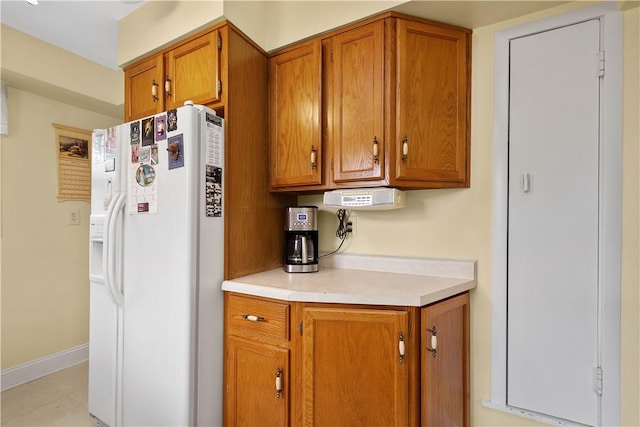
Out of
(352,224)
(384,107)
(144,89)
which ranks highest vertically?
(144,89)

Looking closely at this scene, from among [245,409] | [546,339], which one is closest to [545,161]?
[546,339]

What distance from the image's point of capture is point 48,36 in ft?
7.53

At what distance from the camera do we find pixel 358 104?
167 centimetres

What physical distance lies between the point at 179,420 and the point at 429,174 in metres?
1.64

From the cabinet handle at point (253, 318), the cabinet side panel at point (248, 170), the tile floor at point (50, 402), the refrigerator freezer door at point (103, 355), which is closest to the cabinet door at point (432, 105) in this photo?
the cabinet side panel at point (248, 170)

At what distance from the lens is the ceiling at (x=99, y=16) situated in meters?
1.52

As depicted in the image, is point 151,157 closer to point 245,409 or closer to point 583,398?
point 245,409

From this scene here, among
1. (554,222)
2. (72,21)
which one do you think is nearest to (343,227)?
(554,222)

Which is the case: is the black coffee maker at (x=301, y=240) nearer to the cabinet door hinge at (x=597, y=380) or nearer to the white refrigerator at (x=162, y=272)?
the white refrigerator at (x=162, y=272)

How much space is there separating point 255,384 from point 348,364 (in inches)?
19.0

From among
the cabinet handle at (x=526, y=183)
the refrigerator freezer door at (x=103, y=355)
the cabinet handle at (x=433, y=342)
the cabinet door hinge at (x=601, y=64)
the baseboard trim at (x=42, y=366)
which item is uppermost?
the cabinet door hinge at (x=601, y=64)

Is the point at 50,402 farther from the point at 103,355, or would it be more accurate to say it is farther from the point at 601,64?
the point at 601,64

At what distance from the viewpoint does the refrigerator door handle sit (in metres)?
1.70

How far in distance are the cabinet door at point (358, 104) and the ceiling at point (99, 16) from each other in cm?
22
